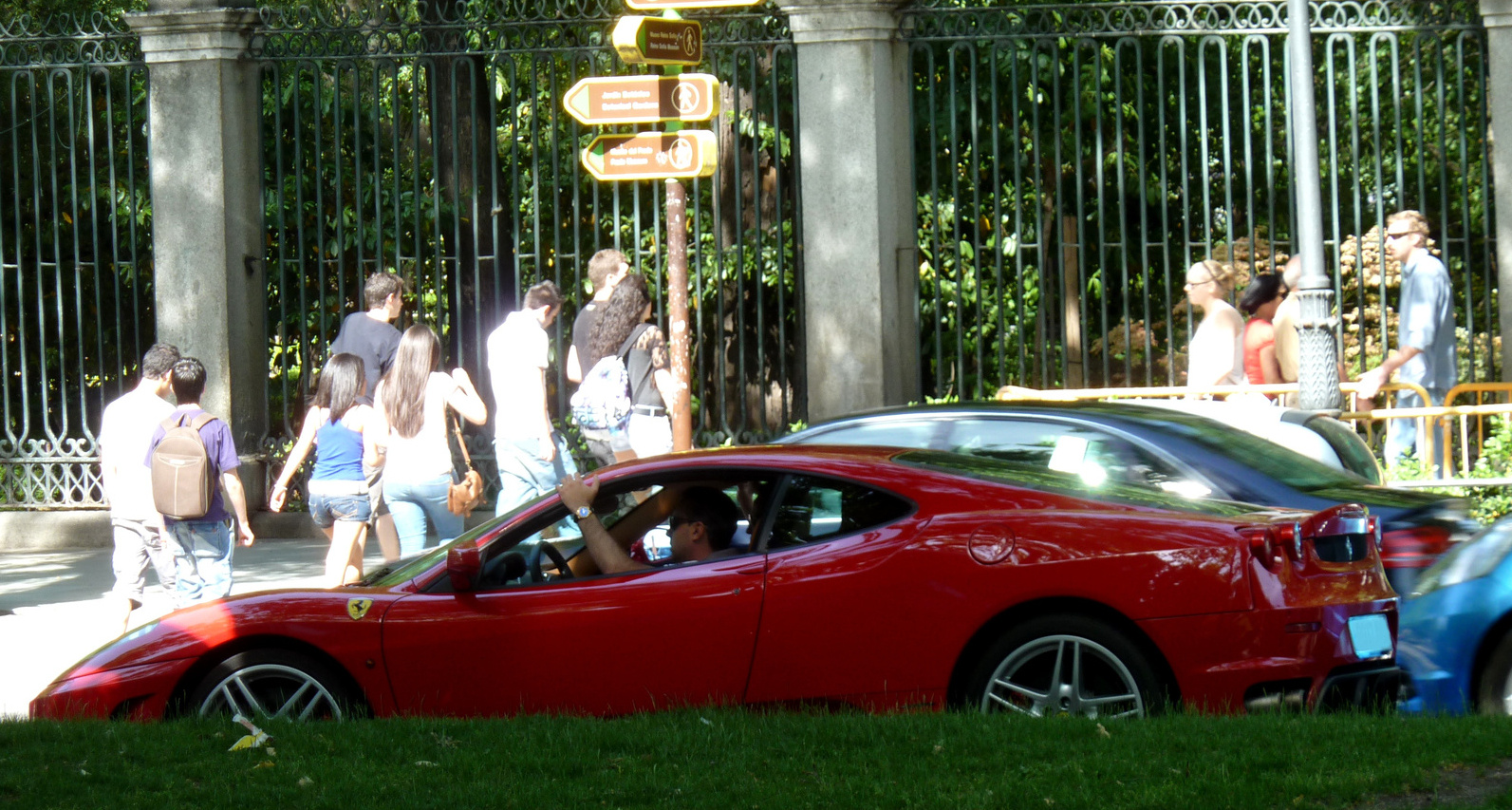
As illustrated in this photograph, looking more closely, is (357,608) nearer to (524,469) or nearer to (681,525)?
(681,525)

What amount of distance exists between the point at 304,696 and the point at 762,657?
1628 millimetres

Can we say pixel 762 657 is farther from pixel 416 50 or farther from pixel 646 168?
pixel 416 50

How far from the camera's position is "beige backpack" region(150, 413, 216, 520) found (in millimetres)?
8078

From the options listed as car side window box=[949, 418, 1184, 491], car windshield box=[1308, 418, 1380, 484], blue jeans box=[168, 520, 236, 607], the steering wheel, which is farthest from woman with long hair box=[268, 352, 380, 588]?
car windshield box=[1308, 418, 1380, 484]

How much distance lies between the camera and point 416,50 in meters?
12.7

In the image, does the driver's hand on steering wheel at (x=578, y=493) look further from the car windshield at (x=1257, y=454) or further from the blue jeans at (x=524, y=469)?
the blue jeans at (x=524, y=469)

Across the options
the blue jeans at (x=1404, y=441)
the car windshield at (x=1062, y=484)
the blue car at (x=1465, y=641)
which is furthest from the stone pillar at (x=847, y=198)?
the blue car at (x=1465, y=641)

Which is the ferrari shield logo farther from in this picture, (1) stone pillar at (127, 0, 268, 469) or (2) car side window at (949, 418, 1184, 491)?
(1) stone pillar at (127, 0, 268, 469)

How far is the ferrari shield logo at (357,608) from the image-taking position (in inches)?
238

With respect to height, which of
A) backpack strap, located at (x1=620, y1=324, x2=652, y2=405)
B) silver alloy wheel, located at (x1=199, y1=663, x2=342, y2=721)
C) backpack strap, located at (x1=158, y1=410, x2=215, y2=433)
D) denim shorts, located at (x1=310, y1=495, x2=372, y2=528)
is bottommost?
silver alloy wheel, located at (x1=199, y1=663, x2=342, y2=721)

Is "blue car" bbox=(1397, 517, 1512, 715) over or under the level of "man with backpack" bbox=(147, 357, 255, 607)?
under

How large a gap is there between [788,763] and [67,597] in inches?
281

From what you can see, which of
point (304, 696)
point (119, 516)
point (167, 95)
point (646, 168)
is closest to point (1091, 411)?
point (646, 168)

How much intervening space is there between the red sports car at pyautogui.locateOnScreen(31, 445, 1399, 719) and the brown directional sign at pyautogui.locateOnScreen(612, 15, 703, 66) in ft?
8.78
